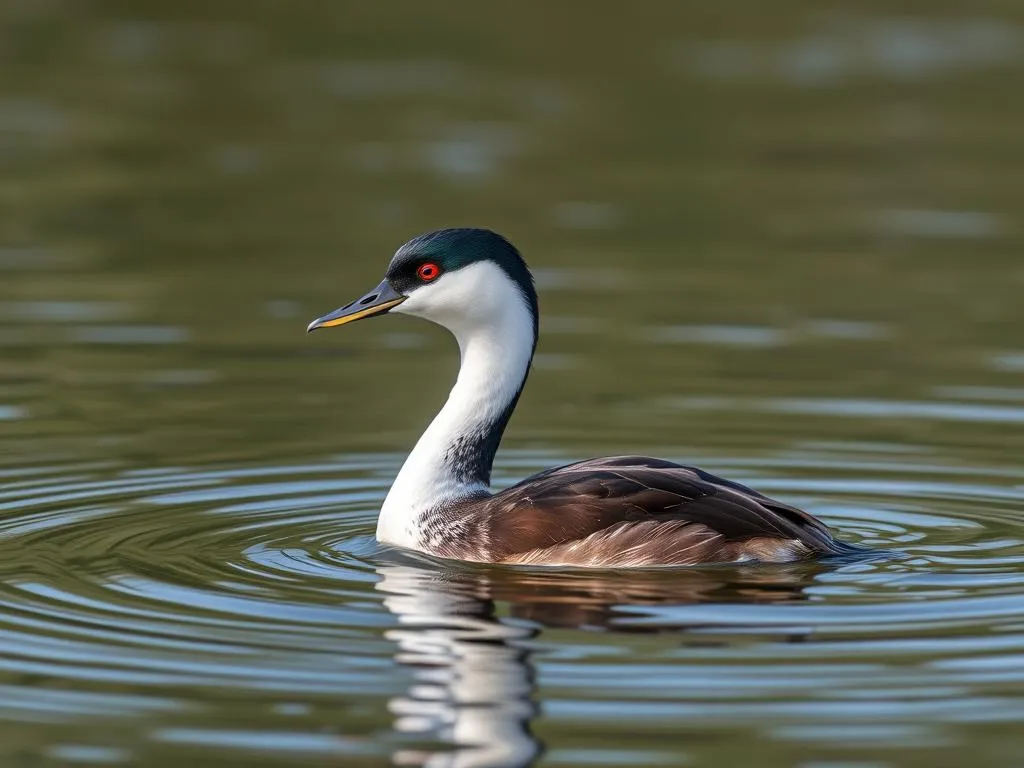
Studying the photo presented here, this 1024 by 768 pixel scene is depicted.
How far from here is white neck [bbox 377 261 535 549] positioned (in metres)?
11.3

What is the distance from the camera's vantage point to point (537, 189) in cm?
2428

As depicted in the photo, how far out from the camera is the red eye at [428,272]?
37.2 ft

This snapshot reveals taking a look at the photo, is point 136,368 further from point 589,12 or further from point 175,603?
point 589,12

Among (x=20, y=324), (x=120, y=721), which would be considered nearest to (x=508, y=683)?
(x=120, y=721)

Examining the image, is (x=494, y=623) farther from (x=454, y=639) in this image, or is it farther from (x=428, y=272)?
(x=428, y=272)

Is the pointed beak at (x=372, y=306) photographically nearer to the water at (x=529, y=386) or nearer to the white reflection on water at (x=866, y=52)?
the water at (x=529, y=386)

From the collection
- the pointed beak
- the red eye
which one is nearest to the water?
the pointed beak

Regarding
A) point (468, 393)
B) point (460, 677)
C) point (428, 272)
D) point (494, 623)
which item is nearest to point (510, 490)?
point (468, 393)

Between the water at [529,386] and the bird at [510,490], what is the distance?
196mm

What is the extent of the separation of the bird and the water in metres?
0.20

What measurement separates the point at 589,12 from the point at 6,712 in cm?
2868

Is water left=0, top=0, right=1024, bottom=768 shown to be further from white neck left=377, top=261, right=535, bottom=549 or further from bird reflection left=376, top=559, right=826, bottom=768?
white neck left=377, top=261, right=535, bottom=549

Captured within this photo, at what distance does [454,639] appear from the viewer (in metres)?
9.43

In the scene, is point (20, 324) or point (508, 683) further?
point (20, 324)
